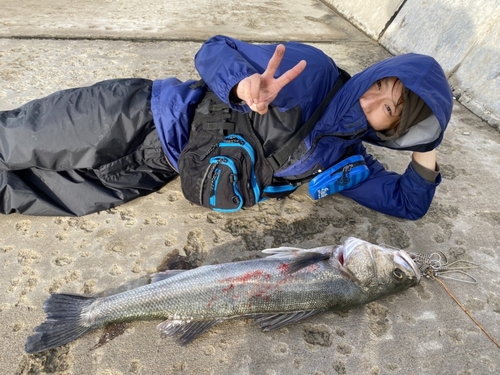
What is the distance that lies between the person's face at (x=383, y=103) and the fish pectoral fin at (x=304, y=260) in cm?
106

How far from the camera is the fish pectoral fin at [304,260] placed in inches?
105

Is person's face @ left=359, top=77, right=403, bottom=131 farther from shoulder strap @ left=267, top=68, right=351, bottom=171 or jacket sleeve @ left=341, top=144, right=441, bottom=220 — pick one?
jacket sleeve @ left=341, top=144, right=441, bottom=220

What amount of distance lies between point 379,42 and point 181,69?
3645 millimetres

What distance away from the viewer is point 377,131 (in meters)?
3.00

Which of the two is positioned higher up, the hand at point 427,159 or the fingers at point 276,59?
the fingers at point 276,59

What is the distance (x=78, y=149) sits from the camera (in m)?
3.13

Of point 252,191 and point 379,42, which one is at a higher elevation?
point 379,42

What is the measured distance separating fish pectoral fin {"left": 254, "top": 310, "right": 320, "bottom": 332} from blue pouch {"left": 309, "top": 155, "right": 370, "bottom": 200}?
105 centimetres

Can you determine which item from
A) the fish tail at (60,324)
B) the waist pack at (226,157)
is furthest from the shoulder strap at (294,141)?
the fish tail at (60,324)

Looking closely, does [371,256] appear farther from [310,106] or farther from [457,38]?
[457,38]

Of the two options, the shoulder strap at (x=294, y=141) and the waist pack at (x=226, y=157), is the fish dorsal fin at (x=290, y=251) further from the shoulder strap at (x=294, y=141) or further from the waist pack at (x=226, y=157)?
the shoulder strap at (x=294, y=141)

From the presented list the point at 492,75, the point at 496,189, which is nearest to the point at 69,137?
the point at 496,189

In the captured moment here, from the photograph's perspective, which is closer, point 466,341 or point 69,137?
point 466,341

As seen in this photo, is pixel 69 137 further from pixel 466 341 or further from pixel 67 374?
pixel 466 341
